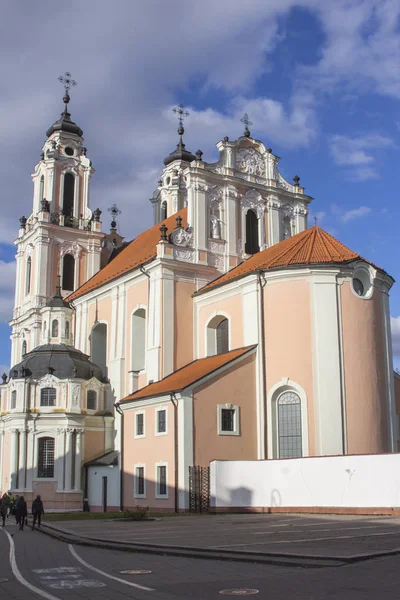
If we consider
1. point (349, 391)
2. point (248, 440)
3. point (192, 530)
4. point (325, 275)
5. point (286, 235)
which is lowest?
point (192, 530)

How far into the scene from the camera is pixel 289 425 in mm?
32562

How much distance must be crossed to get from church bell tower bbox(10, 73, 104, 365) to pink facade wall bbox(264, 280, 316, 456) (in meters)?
23.3

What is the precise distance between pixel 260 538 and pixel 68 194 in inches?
1773

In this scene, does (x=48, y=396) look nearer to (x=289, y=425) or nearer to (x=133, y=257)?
(x=133, y=257)

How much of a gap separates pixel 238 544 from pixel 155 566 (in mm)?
3121

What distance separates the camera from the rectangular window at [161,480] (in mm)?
31703

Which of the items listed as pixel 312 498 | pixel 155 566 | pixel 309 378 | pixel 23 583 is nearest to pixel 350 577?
pixel 155 566

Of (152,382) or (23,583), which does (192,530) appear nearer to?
(23,583)

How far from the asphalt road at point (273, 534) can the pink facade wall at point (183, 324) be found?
13.5 meters

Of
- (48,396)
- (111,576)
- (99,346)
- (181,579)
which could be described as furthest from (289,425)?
(181,579)

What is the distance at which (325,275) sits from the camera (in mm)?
33406

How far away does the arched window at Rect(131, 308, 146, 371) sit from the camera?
42594 mm

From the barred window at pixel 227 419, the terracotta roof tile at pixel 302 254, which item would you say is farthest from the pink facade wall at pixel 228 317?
the barred window at pixel 227 419

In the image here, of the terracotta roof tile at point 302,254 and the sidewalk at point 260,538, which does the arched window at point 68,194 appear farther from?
the sidewalk at point 260,538
